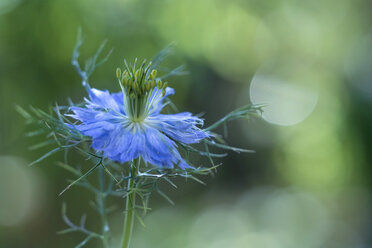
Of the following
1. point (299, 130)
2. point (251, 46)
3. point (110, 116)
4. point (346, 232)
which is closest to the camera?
point (110, 116)

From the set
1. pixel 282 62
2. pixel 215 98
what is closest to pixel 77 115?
pixel 215 98

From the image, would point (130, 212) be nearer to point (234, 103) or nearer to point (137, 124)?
point (137, 124)

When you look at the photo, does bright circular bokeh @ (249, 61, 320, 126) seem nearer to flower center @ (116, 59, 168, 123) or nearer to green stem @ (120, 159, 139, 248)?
flower center @ (116, 59, 168, 123)

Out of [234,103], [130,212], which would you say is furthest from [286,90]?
[130,212]

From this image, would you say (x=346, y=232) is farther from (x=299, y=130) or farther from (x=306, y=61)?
(x=306, y=61)

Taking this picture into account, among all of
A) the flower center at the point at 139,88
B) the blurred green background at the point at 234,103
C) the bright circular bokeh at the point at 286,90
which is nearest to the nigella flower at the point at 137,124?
the flower center at the point at 139,88

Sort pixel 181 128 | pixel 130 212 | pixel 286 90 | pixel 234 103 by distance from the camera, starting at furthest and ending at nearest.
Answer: pixel 286 90, pixel 234 103, pixel 181 128, pixel 130 212

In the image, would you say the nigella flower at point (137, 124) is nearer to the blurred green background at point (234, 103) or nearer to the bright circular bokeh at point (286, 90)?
the blurred green background at point (234, 103)
